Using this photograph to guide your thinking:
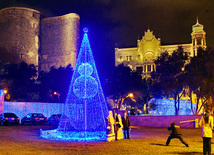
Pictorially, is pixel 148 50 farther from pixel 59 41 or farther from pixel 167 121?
pixel 167 121

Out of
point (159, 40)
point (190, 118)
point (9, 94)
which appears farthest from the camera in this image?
point (159, 40)

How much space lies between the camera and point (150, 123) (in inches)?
974

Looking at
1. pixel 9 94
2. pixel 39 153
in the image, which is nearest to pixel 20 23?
pixel 9 94

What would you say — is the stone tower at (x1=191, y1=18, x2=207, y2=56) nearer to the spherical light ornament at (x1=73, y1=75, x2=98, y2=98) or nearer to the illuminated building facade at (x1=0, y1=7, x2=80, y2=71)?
the illuminated building facade at (x1=0, y1=7, x2=80, y2=71)


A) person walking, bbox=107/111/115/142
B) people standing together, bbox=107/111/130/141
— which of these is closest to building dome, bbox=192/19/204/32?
people standing together, bbox=107/111/130/141

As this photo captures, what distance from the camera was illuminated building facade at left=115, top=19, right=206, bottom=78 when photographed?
61656 millimetres

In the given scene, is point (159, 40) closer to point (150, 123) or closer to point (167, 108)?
point (167, 108)

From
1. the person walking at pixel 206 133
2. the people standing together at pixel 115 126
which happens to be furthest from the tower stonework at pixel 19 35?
the person walking at pixel 206 133

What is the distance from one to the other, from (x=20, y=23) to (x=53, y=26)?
646 cm

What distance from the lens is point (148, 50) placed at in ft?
208

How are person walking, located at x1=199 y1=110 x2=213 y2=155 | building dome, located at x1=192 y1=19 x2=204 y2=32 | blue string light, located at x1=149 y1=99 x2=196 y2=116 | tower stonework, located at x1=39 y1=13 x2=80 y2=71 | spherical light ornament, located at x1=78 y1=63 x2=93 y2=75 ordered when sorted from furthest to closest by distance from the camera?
1. building dome, located at x1=192 y1=19 x2=204 y2=32
2. tower stonework, located at x1=39 y1=13 x2=80 y2=71
3. blue string light, located at x1=149 y1=99 x2=196 y2=116
4. spherical light ornament, located at x1=78 y1=63 x2=93 y2=75
5. person walking, located at x1=199 y1=110 x2=213 y2=155

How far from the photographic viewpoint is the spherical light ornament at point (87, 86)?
15.4 meters

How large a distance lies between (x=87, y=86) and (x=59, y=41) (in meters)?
43.2

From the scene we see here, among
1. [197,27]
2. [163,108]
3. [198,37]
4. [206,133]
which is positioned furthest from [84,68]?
[197,27]
